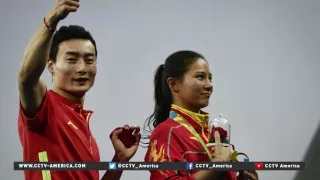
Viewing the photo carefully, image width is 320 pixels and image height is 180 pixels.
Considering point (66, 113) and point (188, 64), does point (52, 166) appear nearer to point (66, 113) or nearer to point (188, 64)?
point (66, 113)

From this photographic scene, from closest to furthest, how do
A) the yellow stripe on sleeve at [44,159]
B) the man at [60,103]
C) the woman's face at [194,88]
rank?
the man at [60,103] → the yellow stripe on sleeve at [44,159] → the woman's face at [194,88]

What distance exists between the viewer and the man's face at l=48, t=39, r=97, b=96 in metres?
1.11

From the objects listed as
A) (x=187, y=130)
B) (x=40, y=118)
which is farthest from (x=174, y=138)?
(x=40, y=118)

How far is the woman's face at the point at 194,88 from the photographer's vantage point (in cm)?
118

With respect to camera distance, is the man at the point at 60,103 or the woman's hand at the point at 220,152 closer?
the man at the point at 60,103

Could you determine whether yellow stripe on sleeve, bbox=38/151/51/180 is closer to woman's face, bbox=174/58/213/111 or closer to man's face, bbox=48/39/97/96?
man's face, bbox=48/39/97/96

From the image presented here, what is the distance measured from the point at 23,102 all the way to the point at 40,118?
6cm

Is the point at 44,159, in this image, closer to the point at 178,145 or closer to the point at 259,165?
the point at 178,145

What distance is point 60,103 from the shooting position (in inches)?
42.9

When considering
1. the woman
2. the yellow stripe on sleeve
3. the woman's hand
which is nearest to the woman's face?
the woman

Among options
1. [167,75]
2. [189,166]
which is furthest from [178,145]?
[167,75]

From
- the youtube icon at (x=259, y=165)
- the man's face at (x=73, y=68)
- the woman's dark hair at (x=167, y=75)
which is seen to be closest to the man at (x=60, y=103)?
the man's face at (x=73, y=68)

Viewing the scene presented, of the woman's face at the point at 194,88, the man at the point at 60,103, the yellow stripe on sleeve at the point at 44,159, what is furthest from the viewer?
the woman's face at the point at 194,88

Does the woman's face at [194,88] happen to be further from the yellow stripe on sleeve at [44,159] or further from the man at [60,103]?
the yellow stripe on sleeve at [44,159]
